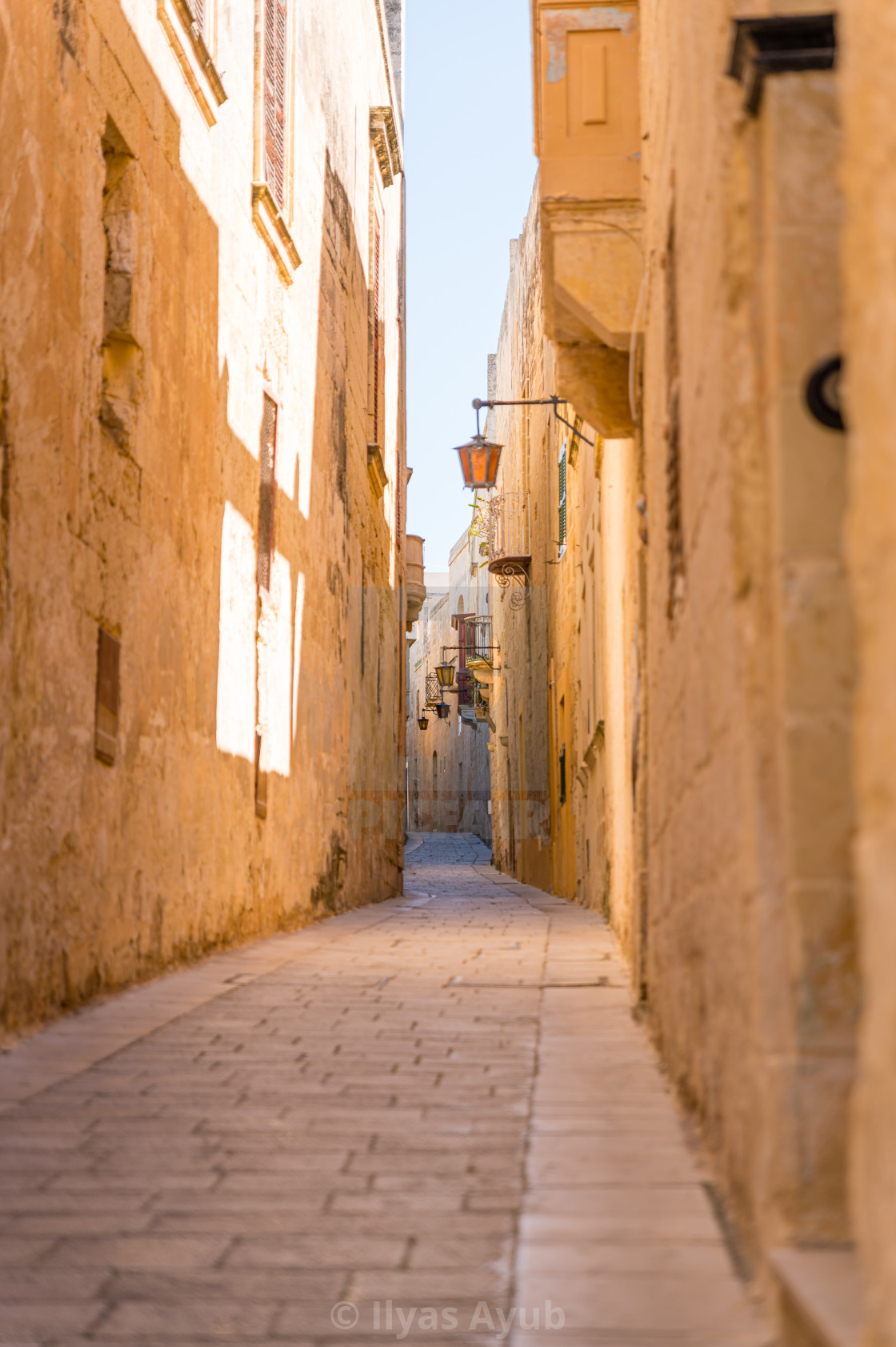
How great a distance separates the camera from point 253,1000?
624 cm

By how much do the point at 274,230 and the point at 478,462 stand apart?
7.12 m

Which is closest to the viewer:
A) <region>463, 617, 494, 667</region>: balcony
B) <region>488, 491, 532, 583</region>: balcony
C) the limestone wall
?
the limestone wall

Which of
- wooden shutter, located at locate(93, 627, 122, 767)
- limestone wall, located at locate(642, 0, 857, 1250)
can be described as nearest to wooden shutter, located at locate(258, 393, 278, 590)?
wooden shutter, located at locate(93, 627, 122, 767)

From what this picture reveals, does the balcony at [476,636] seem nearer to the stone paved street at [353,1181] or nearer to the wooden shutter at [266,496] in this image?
the wooden shutter at [266,496]

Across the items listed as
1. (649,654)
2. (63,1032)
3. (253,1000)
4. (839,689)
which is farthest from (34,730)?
(839,689)

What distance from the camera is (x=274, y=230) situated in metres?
10.4

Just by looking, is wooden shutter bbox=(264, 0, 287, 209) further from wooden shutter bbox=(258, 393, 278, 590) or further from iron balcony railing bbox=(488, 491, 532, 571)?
iron balcony railing bbox=(488, 491, 532, 571)

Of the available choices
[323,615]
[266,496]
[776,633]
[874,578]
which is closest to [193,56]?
[266,496]

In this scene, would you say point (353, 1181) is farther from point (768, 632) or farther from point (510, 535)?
point (510, 535)

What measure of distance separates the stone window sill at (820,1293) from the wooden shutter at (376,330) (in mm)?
15816

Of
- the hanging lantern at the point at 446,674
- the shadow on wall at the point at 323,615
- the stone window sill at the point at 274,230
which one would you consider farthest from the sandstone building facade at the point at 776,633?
the hanging lantern at the point at 446,674

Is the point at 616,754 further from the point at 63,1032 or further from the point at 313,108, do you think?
the point at 313,108

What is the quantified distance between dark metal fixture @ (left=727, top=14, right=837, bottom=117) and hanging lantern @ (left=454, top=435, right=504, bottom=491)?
1439 cm

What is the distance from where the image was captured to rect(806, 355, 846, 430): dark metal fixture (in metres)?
2.33
